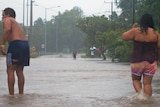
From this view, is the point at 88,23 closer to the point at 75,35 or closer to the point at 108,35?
the point at 108,35

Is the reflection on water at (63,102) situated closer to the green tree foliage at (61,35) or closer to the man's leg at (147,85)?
the man's leg at (147,85)

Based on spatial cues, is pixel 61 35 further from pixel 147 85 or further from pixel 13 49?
pixel 147 85

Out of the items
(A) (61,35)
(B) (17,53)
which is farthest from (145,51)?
(A) (61,35)

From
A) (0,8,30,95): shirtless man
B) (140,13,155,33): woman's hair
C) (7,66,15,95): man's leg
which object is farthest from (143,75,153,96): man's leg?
(7,66,15,95): man's leg

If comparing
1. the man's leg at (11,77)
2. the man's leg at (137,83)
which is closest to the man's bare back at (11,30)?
the man's leg at (11,77)

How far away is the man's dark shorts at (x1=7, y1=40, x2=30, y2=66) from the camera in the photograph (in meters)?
8.46

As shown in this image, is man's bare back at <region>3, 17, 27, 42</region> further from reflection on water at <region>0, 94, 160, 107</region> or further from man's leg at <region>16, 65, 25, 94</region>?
reflection on water at <region>0, 94, 160, 107</region>

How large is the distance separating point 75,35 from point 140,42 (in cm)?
12692

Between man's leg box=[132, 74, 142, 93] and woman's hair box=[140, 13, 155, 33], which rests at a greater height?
woman's hair box=[140, 13, 155, 33]

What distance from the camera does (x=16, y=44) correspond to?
8531mm

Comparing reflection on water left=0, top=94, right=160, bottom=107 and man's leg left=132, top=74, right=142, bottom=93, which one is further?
man's leg left=132, top=74, right=142, bottom=93

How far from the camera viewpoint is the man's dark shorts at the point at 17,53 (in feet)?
27.8

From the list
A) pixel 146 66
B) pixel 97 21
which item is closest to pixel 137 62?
pixel 146 66

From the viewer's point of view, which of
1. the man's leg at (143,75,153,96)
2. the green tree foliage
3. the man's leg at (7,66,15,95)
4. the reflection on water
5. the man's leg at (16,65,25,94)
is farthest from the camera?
the green tree foliage
